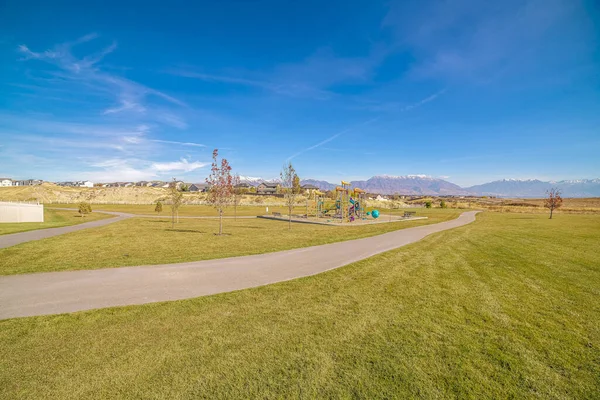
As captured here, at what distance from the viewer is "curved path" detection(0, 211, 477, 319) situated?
7.38m

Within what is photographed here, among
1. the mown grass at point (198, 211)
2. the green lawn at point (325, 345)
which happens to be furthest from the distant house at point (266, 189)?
the green lawn at point (325, 345)

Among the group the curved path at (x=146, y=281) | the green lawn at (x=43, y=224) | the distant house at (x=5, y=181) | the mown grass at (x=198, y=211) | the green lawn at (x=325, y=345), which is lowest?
the mown grass at (x=198, y=211)

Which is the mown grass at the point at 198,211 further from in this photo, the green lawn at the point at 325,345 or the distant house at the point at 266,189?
the distant house at the point at 266,189

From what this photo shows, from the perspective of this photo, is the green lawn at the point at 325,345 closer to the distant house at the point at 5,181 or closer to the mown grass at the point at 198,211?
the mown grass at the point at 198,211

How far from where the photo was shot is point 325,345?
17.6 ft

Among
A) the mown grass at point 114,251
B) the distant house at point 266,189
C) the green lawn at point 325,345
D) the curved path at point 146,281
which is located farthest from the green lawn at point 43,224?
the distant house at point 266,189

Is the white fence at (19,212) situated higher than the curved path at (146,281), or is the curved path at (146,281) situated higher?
the white fence at (19,212)

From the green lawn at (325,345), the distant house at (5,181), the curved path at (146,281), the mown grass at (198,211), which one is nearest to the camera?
the green lawn at (325,345)

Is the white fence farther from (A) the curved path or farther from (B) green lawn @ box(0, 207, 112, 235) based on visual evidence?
(A) the curved path

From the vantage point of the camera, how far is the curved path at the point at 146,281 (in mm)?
7381

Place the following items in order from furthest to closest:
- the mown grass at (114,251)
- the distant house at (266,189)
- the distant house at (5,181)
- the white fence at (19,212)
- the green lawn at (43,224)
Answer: the distant house at (5,181) → the distant house at (266,189) → the white fence at (19,212) → the green lawn at (43,224) → the mown grass at (114,251)

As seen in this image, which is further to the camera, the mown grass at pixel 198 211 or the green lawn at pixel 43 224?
the mown grass at pixel 198 211

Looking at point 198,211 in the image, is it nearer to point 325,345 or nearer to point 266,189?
point 325,345

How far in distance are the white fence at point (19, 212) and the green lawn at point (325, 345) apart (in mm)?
31009
